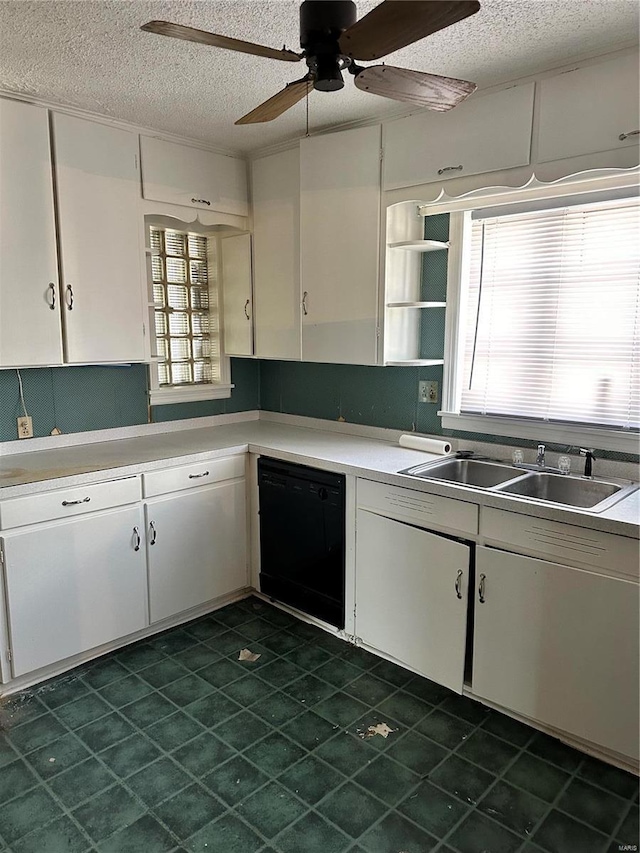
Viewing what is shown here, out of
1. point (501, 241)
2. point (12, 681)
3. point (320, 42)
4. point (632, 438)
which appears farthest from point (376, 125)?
point (12, 681)

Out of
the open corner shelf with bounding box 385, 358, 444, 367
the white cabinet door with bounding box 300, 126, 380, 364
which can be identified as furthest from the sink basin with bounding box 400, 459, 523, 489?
the white cabinet door with bounding box 300, 126, 380, 364

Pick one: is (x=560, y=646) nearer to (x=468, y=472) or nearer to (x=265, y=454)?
(x=468, y=472)

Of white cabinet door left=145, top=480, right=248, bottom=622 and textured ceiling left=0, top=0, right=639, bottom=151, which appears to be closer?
textured ceiling left=0, top=0, right=639, bottom=151

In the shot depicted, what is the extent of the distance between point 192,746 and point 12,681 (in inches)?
34.8

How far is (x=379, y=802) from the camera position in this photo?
1980mm

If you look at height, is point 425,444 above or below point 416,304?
below

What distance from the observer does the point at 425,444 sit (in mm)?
3000

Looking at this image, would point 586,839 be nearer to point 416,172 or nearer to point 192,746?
→ point 192,746

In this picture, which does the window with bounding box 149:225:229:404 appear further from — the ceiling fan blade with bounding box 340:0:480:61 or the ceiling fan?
the ceiling fan blade with bounding box 340:0:480:61

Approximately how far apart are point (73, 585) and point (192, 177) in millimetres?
2177

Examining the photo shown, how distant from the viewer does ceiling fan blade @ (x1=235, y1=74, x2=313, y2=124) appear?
1.76 m

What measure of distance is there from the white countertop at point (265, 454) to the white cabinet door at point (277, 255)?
52 centimetres

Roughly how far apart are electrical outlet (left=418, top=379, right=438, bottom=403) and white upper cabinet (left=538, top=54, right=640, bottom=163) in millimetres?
1161

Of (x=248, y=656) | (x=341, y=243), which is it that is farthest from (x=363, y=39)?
(x=248, y=656)
